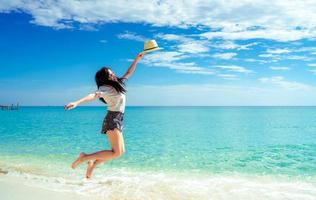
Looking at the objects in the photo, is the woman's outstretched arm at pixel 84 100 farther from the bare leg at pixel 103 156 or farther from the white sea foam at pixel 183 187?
the white sea foam at pixel 183 187

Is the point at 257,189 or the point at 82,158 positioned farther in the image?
the point at 257,189

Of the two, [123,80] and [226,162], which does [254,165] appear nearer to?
[226,162]

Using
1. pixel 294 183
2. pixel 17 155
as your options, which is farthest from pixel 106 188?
pixel 17 155

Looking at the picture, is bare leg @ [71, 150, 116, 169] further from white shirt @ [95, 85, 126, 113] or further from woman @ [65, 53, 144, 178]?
white shirt @ [95, 85, 126, 113]

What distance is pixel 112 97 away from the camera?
638cm

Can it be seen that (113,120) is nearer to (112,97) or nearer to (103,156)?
(112,97)

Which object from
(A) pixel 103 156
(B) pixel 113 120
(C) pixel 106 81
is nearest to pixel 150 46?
(C) pixel 106 81

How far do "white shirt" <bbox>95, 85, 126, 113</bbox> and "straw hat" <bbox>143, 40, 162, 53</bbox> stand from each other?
3.64 feet

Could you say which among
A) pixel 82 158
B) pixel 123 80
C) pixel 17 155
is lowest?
pixel 17 155

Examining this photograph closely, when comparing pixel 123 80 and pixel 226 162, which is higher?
pixel 123 80

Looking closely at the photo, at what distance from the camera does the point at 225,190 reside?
808 centimetres

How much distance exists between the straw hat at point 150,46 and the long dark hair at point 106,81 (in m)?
0.90

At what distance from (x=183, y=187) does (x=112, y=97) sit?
3239 millimetres

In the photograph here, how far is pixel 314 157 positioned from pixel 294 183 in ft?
20.7
